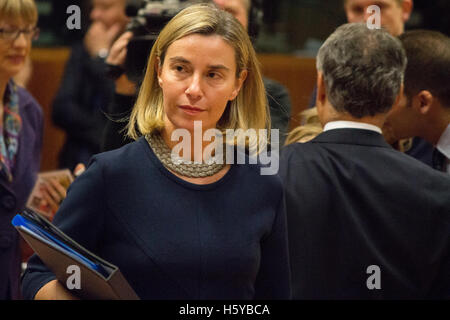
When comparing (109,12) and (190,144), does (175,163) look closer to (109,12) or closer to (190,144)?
(190,144)

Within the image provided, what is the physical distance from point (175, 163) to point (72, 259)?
318mm

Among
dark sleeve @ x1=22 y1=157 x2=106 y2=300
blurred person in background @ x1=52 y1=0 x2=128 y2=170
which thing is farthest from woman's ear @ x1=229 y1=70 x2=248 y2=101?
blurred person in background @ x1=52 y1=0 x2=128 y2=170

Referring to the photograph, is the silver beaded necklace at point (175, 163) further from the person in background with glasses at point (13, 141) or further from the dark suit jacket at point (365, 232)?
the person in background with glasses at point (13, 141)

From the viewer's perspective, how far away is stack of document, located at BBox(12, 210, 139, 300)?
1221 mm

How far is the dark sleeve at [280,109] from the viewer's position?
1.97 m

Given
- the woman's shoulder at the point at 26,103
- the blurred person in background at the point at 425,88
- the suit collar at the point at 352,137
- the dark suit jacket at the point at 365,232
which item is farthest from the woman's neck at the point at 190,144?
the woman's shoulder at the point at 26,103

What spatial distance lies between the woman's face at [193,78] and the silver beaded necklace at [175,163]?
0.12ft

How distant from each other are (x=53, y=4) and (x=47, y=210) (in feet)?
7.87

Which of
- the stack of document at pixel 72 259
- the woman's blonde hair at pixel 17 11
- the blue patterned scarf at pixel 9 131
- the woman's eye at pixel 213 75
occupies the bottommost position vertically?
the blue patterned scarf at pixel 9 131

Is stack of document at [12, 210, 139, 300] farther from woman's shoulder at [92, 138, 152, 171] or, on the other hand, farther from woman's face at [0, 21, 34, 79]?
woman's face at [0, 21, 34, 79]

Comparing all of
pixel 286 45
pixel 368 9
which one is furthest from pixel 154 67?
pixel 286 45

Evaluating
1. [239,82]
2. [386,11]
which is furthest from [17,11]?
[386,11]

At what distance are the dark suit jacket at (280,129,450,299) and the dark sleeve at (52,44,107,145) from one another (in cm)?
170

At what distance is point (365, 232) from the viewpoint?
5.70ft
